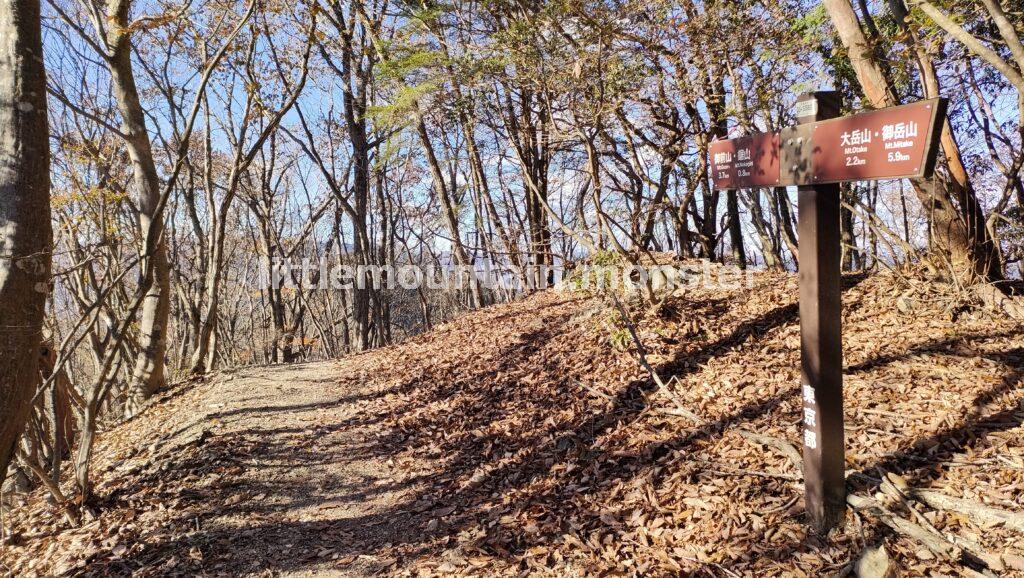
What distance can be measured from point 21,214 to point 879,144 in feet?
14.9

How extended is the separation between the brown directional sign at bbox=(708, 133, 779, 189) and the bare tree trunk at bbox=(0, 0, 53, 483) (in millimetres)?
4144

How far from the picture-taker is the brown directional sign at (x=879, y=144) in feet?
7.51

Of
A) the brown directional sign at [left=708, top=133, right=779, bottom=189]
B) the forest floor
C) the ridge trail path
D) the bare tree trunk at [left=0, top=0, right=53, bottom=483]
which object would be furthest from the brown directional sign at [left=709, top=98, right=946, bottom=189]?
the bare tree trunk at [left=0, top=0, right=53, bottom=483]

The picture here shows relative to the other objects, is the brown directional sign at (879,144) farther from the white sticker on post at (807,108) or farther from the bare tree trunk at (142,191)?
the bare tree trunk at (142,191)

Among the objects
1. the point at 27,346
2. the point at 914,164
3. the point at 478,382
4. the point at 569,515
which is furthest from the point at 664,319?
the point at 27,346

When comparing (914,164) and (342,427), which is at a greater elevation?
(914,164)

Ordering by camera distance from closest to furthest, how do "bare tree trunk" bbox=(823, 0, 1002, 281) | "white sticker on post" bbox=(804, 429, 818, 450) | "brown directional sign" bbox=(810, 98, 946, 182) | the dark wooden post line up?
"brown directional sign" bbox=(810, 98, 946, 182) < the dark wooden post < "white sticker on post" bbox=(804, 429, 818, 450) < "bare tree trunk" bbox=(823, 0, 1002, 281)

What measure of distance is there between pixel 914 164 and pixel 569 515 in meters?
3.02

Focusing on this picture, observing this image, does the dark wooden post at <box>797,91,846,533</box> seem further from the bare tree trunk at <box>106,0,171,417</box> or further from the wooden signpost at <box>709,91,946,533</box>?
the bare tree trunk at <box>106,0,171,417</box>

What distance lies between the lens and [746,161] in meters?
3.21

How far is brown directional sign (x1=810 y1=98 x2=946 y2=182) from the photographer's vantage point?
7.51ft

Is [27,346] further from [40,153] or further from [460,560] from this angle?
[460,560]

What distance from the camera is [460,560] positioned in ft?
11.5

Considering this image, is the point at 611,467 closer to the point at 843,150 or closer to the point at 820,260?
the point at 820,260
